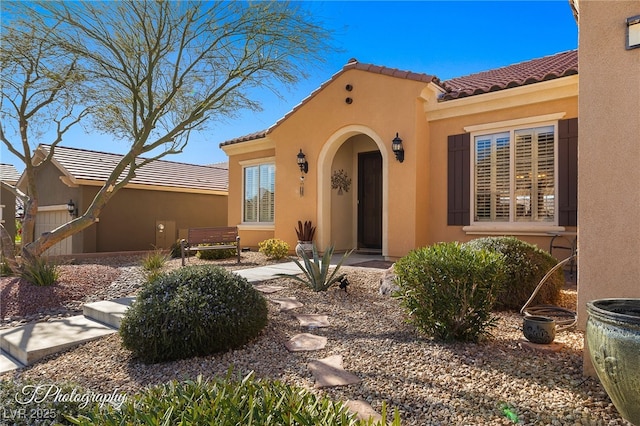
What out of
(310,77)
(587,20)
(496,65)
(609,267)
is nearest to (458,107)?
(310,77)

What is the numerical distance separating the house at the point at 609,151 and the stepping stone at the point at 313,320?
101 inches

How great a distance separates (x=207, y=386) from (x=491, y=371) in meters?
2.24

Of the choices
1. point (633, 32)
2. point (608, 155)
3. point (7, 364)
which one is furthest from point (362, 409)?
point (7, 364)

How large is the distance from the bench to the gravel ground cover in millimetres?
5383

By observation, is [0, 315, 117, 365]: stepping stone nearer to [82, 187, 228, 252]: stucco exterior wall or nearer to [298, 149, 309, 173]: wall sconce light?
[298, 149, 309, 173]: wall sconce light

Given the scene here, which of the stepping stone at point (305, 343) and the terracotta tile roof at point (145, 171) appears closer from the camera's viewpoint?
the stepping stone at point (305, 343)

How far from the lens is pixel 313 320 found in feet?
14.7

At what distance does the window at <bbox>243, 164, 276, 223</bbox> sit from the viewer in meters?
12.2

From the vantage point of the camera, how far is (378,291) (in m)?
5.86

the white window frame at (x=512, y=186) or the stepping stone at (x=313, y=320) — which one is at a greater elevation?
the white window frame at (x=512, y=186)

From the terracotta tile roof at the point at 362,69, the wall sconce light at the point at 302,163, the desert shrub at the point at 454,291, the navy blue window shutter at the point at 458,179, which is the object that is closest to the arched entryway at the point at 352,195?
the wall sconce light at the point at 302,163

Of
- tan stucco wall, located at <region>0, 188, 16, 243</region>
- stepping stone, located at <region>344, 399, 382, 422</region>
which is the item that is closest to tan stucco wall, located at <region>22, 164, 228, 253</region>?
tan stucco wall, located at <region>0, 188, 16, 243</region>

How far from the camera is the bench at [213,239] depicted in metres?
9.68

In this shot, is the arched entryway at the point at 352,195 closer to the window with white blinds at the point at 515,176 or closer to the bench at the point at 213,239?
the bench at the point at 213,239
